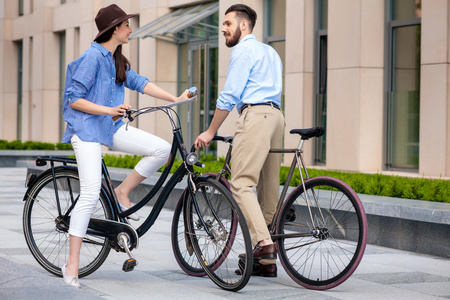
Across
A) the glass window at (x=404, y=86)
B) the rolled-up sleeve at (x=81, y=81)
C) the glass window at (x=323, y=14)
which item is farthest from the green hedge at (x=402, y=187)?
the glass window at (x=323, y=14)

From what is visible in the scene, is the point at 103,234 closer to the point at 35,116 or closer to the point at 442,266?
the point at 442,266

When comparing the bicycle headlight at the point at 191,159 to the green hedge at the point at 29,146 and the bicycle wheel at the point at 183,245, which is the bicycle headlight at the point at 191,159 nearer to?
the bicycle wheel at the point at 183,245

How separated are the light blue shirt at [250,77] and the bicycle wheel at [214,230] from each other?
60 centimetres

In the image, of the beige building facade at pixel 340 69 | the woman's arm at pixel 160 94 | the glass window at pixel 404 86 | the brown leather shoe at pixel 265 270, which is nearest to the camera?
the woman's arm at pixel 160 94

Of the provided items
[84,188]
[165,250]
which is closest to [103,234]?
[84,188]

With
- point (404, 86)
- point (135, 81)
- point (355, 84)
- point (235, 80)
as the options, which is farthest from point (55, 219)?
point (404, 86)

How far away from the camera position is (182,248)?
6.08 meters

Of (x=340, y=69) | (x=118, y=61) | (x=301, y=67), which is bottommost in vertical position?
(x=118, y=61)

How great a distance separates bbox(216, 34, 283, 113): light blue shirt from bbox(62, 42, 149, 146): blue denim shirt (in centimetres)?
77

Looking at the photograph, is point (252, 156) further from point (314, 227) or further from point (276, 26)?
point (276, 26)

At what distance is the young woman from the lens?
5.56 meters

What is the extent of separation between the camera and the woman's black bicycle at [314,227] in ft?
17.7

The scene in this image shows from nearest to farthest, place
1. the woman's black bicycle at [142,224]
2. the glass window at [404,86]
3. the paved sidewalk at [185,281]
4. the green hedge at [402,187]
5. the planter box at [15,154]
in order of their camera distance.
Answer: the paved sidewalk at [185,281] < the woman's black bicycle at [142,224] < the green hedge at [402,187] < the glass window at [404,86] < the planter box at [15,154]

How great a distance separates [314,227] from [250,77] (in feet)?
Result: 3.72
